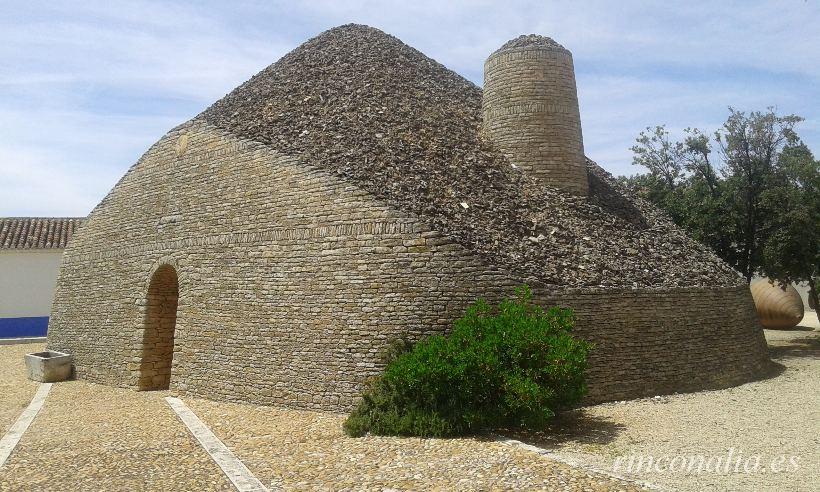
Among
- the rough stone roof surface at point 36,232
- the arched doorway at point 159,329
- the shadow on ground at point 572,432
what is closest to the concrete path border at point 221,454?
the arched doorway at point 159,329

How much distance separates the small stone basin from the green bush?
9.89 meters

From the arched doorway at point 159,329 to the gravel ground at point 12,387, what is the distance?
90.8 inches

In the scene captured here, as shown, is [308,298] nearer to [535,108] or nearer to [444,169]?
[444,169]

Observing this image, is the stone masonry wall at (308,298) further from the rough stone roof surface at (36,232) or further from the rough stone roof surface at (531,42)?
the rough stone roof surface at (36,232)

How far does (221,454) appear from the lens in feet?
24.4

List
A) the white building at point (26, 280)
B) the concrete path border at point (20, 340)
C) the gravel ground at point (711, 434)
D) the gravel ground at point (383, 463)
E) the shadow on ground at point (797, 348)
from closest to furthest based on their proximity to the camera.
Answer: the gravel ground at point (383, 463) < the gravel ground at point (711, 434) < the shadow on ground at point (797, 348) < the concrete path border at point (20, 340) < the white building at point (26, 280)

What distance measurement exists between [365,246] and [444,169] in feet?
10.9

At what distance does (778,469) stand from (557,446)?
238 centimetres

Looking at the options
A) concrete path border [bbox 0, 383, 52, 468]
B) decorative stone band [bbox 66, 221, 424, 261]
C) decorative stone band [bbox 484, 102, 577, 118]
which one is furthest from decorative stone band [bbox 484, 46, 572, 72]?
concrete path border [bbox 0, 383, 52, 468]

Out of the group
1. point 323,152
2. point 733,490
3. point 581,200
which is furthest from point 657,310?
point 323,152

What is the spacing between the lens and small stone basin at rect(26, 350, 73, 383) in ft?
46.8

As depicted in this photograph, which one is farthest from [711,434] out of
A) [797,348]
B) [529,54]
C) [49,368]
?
[49,368]

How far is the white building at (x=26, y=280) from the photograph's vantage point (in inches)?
1005

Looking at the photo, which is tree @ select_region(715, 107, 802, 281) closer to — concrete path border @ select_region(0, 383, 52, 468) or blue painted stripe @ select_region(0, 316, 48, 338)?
concrete path border @ select_region(0, 383, 52, 468)
